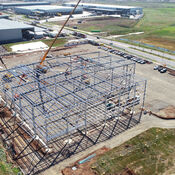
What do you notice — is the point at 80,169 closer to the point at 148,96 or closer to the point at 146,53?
the point at 148,96

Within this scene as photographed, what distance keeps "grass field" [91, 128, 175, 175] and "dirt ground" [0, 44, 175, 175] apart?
1.90 metres

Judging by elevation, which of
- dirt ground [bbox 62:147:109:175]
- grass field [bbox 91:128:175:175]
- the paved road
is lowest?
the paved road

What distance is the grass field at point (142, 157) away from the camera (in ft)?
91.9

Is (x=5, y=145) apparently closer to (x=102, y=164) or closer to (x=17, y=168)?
(x=17, y=168)

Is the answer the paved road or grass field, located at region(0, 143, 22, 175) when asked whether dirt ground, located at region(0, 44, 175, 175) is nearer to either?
grass field, located at region(0, 143, 22, 175)

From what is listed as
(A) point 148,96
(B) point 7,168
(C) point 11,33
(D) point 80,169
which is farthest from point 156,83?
(C) point 11,33

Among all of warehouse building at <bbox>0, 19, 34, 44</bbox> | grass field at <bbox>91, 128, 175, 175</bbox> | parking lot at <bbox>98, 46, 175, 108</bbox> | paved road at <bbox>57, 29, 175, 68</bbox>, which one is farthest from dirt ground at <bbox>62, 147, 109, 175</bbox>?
warehouse building at <bbox>0, 19, 34, 44</bbox>

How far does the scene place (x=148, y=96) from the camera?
159 feet

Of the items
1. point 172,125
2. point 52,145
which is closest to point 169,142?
point 172,125

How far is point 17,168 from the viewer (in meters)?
27.8

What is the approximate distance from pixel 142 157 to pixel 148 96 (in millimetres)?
21063

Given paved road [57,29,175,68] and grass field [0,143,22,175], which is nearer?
grass field [0,143,22,175]

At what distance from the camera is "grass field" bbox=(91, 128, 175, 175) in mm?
28016

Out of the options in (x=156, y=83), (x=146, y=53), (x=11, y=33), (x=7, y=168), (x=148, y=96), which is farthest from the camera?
(x=11, y=33)
